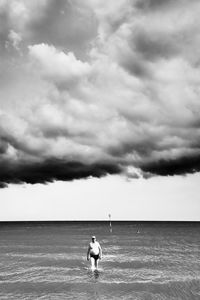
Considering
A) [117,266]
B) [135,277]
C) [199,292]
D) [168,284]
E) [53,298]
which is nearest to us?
[53,298]

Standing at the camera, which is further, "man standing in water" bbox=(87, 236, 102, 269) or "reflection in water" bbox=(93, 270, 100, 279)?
"man standing in water" bbox=(87, 236, 102, 269)

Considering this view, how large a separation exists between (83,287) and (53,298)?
2.34 metres

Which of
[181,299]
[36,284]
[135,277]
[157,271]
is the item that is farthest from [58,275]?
[181,299]

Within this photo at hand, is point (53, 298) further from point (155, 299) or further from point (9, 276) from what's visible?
point (9, 276)

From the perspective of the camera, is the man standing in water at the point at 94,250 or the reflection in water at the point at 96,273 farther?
the man standing in water at the point at 94,250

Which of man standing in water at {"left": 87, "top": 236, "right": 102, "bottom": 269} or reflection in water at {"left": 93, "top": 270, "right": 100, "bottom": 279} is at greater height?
man standing in water at {"left": 87, "top": 236, "right": 102, "bottom": 269}

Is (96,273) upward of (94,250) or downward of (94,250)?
downward

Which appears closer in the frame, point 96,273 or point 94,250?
point 94,250

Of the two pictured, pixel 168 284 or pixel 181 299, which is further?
pixel 168 284

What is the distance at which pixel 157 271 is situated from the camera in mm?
19781

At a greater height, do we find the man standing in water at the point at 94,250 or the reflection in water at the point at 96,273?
the man standing in water at the point at 94,250

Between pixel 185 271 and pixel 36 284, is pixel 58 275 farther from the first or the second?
pixel 185 271

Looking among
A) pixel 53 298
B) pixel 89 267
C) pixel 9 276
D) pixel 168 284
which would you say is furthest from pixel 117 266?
pixel 53 298

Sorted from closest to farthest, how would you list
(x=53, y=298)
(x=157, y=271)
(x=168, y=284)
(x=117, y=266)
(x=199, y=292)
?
(x=53, y=298)
(x=199, y=292)
(x=168, y=284)
(x=157, y=271)
(x=117, y=266)
